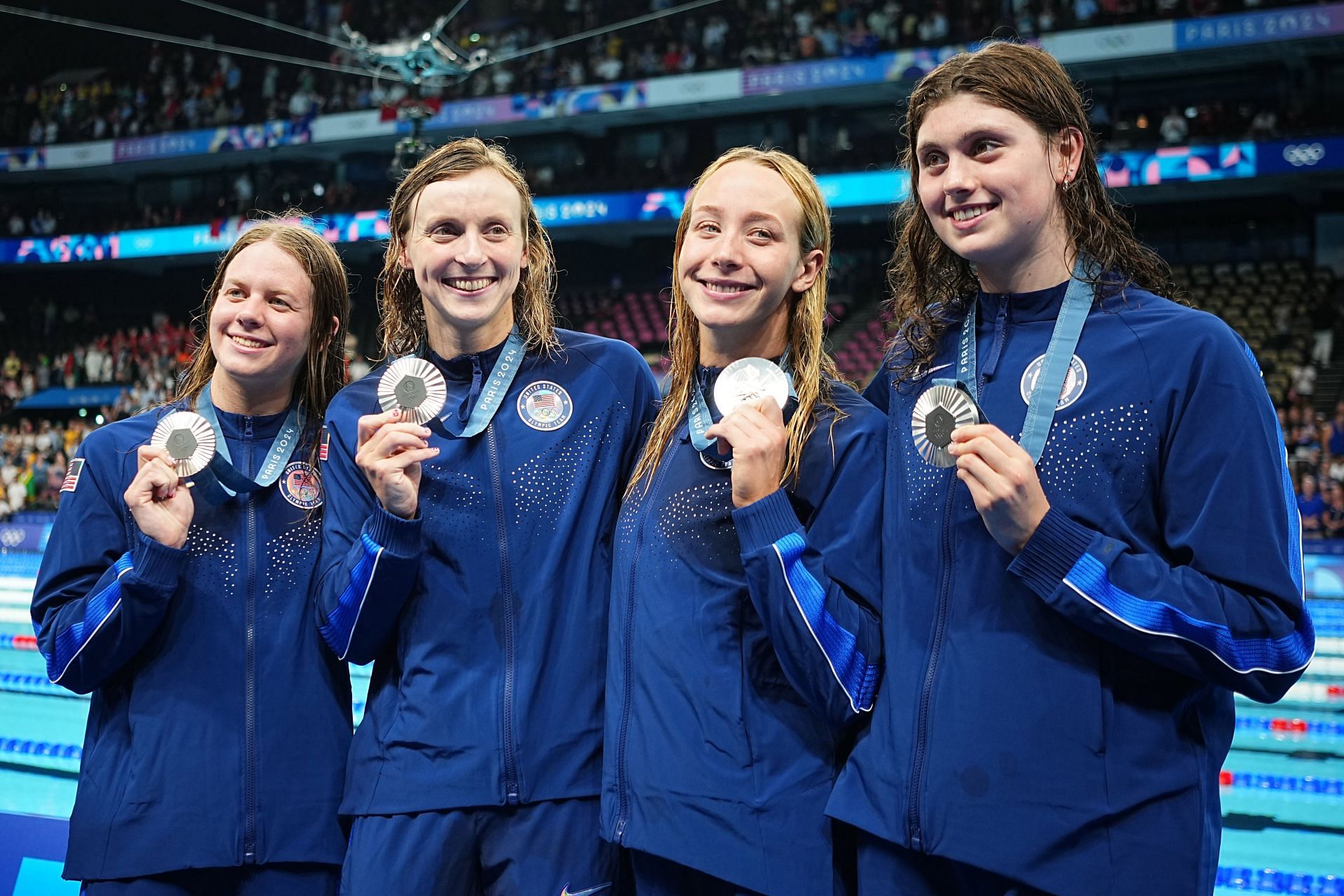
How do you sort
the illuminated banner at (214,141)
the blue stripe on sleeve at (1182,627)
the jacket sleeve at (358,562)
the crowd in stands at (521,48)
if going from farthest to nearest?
the illuminated banner at (214,141) < the crowd in stands at (521,48) < the jacket sleeve at (358,562) < the blue stripe on sleeve at (1182,627)

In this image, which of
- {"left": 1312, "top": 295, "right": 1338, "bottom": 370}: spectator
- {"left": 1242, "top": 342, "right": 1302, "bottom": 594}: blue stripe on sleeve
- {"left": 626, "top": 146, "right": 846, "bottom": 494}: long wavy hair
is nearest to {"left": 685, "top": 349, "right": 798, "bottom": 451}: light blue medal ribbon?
{"left": 626, "top": 146, "right": 846, "bottom": 494}: long wavy hair

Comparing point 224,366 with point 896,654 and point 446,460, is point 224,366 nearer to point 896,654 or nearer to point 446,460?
point 446,460

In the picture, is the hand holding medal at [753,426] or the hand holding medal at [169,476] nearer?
the hand holding medal at [753,426]

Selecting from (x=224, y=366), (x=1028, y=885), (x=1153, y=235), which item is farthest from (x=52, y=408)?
(x=1028, y=885)

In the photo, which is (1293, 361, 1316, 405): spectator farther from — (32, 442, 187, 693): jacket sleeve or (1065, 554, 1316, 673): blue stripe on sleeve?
(32, 442, 187, 693): jacket sleeve

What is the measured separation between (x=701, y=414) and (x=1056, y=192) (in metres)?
0.70

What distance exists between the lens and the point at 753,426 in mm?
1854

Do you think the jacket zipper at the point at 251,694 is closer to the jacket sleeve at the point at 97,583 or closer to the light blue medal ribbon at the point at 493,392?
the jacket sleeve at the point at 97,583

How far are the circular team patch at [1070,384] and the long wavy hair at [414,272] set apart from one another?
3.18 ft

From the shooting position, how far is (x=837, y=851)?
6.08ft

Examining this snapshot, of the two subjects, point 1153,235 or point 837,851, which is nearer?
point 837,851

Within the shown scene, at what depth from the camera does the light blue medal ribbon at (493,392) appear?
7.13 ft

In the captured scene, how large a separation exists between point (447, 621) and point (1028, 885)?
1.05 m

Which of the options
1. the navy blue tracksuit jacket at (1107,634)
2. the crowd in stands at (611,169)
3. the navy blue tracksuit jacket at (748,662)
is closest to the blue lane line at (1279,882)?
the navy blue tracksuit jacket at (1107,634)
